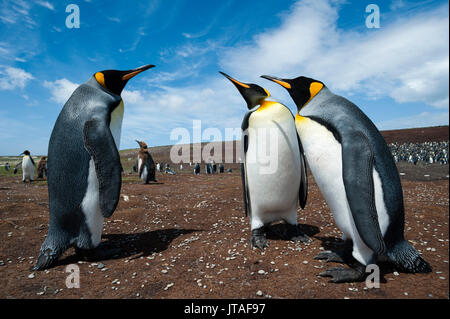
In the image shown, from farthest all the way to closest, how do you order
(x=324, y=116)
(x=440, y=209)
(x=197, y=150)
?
(x=197, y=150) < (x=440, y=209) < (x=324, y=116)

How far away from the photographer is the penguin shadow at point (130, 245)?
3.12 meters

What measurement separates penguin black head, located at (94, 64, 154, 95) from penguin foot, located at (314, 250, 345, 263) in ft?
10.6

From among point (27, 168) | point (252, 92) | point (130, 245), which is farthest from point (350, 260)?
point (27, 168)

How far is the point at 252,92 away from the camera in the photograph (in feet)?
11.3

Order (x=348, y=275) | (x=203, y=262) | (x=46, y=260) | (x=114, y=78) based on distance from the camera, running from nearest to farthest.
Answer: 1. (x=348, y=275)
2. (x=46, y=260)
3. (x=203, y=262)
4. (x=114, y=78)

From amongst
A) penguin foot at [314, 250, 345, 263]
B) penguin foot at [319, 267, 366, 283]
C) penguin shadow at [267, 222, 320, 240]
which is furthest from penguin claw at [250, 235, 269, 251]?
penguin foot at [319, 267, 366, 283]

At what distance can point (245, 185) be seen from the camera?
353 centimetres

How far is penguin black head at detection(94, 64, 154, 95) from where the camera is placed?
330cm

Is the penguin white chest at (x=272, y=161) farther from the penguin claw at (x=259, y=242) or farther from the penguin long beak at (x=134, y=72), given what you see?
the penguin long beak at (x=134, y=72)

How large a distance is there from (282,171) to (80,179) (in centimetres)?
239

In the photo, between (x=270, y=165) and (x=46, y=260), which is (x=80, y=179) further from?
(x=270, y=165)
